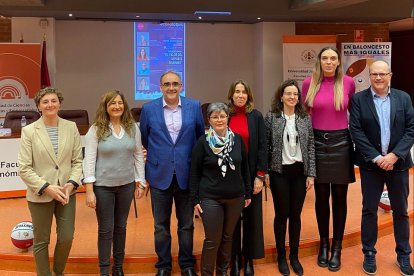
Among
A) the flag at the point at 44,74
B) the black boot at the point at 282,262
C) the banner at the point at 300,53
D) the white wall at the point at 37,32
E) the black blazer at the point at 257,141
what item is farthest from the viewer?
the banner at the point at 300,53

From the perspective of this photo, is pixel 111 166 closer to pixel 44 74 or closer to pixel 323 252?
pixel 323 252

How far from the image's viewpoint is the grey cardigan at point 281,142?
318 cm

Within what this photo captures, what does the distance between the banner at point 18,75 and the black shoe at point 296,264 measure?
545 centimetres

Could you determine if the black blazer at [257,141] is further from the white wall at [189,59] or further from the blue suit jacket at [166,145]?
the white wall at [189,59]

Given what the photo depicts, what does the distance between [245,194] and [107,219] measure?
37.3 inches

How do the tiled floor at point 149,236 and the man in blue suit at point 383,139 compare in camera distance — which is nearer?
the man in blue suit at point 383,139

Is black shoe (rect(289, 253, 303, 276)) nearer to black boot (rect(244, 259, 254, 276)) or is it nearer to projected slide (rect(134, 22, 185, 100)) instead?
black boot (rect(244, 259, 254, 276))

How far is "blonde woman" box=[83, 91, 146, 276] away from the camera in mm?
2912

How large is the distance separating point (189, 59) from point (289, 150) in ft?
19.5

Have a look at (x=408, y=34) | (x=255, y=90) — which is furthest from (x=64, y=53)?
(x=408, y=34)

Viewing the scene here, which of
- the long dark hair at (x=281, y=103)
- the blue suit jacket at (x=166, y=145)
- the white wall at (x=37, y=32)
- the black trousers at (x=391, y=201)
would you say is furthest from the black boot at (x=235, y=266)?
the white wall at (x=37, y=32)

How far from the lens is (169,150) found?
9.91 ft

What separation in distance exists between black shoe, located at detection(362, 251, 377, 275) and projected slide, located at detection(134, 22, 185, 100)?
234 inches

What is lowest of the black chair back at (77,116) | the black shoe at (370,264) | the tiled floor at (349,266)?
the tiled floor at (349,266)
